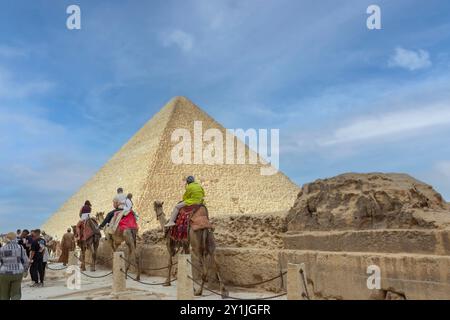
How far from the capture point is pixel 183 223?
262 inches

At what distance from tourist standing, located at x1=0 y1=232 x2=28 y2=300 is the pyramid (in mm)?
47806

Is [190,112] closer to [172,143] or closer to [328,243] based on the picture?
[172,143]

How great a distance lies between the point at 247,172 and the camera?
68.1 metres

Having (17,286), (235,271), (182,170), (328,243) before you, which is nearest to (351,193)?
(328,243)

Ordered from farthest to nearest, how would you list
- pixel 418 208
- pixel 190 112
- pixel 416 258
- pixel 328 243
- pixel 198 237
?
pixel 190 112 → pixel 198 237 → pixel 328 243 → pixel 418 208 → pixel 416 258

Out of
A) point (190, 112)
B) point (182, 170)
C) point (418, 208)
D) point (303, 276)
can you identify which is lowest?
point (303, 276)

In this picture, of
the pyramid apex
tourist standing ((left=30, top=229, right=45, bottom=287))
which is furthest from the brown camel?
the pyramid apex

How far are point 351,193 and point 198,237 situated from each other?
6.78 feet

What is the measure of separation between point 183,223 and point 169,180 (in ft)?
180

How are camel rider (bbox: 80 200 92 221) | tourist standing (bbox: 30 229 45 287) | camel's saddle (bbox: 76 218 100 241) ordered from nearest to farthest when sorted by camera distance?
tourist standing (bbox: 30 229 45 287) < camel's saddle (bbox: 76 218 100 241) < camel rider (bbox: 80 200 92 221)

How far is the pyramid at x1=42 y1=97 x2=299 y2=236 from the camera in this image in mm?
59688

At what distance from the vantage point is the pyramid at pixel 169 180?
196 feet

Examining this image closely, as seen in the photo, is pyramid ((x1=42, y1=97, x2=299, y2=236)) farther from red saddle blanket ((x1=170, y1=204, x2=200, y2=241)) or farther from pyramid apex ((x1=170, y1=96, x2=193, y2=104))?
red saddle blanket ((x1=170, y1=204, x2=200, y2=241))

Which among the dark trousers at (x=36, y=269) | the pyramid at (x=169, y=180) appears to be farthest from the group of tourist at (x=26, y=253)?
the pyramid at (x=169, y=180)
